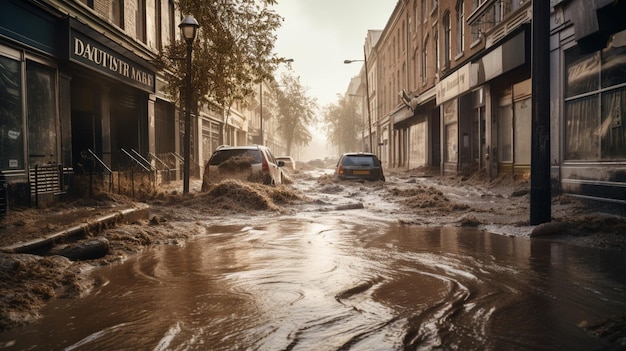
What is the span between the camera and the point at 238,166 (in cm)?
1225

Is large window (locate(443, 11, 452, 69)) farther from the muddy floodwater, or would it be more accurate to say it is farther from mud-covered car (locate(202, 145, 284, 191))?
the muddy floodwater

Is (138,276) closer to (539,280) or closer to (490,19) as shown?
(539,280)

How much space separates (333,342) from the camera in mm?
2658

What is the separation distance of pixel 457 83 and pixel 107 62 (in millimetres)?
13174

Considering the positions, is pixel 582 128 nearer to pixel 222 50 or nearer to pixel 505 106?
pixel 505 106

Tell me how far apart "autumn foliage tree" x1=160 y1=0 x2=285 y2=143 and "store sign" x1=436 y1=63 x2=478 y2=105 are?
24.2 feet

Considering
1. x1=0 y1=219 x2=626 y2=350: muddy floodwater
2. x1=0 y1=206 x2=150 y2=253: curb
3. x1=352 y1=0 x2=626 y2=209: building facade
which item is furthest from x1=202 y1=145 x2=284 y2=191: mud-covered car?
x1=352 y1=0 x2=626 y2=209: building facade

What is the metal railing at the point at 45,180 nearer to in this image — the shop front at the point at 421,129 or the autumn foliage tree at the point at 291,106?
the shop front at the point at 421,129

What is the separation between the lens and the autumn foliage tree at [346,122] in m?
64.2

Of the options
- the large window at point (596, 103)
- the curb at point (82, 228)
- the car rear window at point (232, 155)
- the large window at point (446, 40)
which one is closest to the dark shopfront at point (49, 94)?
the curb at point (82, 228)

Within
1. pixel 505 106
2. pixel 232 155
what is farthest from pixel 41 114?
pixel 505 106

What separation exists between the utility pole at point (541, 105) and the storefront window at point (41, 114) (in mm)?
9405

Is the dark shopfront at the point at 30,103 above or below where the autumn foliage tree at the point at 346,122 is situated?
below

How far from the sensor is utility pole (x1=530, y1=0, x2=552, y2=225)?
6.85 m
